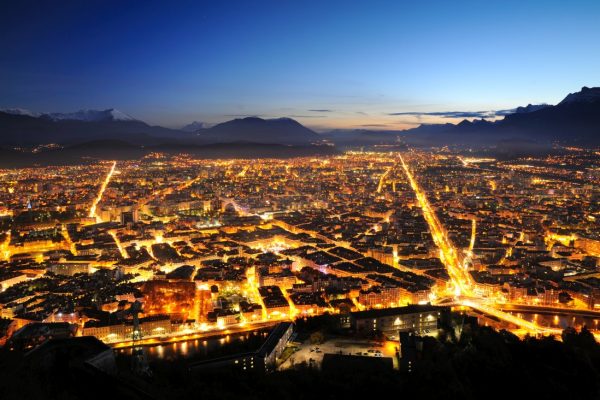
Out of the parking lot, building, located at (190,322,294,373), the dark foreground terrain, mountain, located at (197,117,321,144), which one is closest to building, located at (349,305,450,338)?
the parking lot

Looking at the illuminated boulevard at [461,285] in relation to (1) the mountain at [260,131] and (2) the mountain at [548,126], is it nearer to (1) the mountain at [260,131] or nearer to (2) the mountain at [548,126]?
(2) the mountain at [548,126]

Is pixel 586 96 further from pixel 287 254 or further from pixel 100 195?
pixel 287 254

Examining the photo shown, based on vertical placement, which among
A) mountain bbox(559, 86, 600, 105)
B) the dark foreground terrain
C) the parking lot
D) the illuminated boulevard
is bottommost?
the illuminated boulevard

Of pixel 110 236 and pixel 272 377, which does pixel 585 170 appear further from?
pixel 272 377

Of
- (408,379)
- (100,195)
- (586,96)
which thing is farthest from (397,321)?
(586,96)

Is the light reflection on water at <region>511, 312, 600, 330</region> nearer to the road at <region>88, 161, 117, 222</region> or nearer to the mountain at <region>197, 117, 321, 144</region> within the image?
the road at <region>88, 161, 117, 222</region>

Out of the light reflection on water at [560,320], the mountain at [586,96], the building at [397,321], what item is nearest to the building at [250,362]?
the building at [397,321]

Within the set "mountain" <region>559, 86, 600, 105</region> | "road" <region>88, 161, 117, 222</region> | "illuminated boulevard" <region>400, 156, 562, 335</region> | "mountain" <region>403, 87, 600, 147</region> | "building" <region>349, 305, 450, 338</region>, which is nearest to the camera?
"building" <region>349, 305, 450, 338</region>

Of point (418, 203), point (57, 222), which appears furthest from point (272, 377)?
point (418, 203)

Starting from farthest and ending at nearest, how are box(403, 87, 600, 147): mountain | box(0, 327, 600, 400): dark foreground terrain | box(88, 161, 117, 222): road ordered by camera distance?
box(403, 87, 600, 147): mountain → box(88, 161, 117, 222): road → box(0, 327, 600, 400): dark foreground terrain
